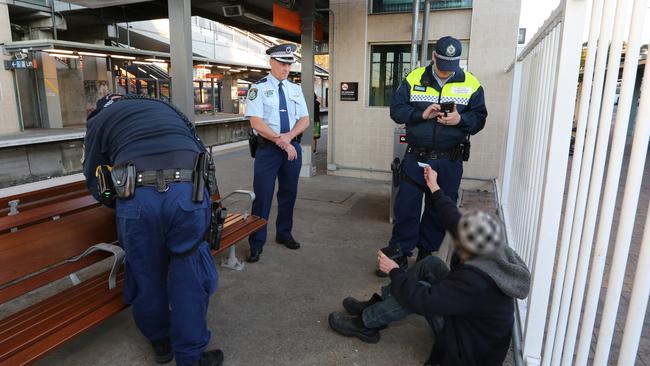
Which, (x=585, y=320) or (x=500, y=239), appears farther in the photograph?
(x=585, y=320)

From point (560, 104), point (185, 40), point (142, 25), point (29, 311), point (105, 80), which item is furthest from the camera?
point (142, 25)

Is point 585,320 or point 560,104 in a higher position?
point 560,104

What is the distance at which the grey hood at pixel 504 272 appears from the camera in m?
1.66

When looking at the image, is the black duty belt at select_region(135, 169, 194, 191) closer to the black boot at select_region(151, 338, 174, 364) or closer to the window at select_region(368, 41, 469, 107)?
the black boot at select_region(151, 338, 174, 364)

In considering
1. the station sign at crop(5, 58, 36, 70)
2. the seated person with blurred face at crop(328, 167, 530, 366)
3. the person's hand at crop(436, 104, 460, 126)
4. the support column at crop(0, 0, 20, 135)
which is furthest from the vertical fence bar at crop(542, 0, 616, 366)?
the support column at crop(0, 0, 20, 135)

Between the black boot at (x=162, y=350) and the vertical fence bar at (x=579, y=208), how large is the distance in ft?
6.47

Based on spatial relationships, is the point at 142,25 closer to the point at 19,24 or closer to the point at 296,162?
the point at 19,24

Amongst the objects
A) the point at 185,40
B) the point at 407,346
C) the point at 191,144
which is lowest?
the point at 407,346

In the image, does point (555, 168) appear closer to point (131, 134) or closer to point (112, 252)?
point (131, 134)

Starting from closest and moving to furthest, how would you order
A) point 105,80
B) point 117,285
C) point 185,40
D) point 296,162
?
point 117,285 → point 296,162 → point 185,40 → point 105,80

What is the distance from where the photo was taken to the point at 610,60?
61.0 inches

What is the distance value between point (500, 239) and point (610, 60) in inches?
30.8

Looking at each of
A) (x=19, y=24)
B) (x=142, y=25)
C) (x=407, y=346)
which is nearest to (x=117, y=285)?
(x=407, y=346)

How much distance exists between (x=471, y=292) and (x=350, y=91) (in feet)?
18.5
